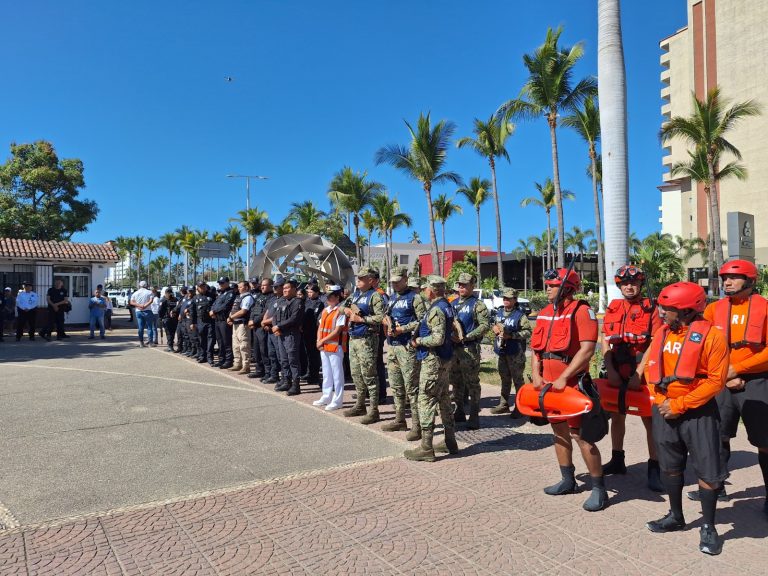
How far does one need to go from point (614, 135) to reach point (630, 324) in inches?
270

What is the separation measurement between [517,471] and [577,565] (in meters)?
1.69

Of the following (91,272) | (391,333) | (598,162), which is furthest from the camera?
(598,162)

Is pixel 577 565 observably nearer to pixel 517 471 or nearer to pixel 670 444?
pixel 670 444

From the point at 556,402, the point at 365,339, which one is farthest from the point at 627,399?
the point at 365,339

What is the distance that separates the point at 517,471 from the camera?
497cm

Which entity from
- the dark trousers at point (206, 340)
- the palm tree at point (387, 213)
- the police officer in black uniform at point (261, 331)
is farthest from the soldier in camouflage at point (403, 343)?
the palm tree at point (387, 213)

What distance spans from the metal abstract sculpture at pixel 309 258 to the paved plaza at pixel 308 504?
300 inches

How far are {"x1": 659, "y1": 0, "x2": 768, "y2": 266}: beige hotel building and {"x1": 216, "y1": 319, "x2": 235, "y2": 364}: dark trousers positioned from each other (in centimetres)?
4039

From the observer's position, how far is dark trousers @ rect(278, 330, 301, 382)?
846cm

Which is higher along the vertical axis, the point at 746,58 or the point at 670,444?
the point at 746,58

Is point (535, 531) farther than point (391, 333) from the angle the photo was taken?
No

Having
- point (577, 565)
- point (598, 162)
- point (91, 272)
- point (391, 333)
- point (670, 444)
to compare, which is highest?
point (598, 162)

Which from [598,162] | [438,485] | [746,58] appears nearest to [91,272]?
[438,485]

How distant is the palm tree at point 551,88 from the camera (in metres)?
22.0
